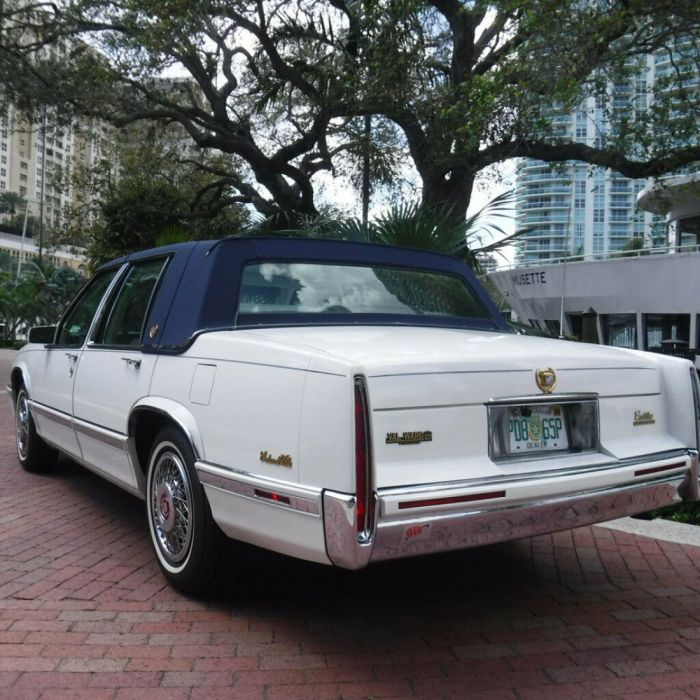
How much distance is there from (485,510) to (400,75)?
12.3m

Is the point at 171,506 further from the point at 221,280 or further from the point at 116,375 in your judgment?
the point at 221,280

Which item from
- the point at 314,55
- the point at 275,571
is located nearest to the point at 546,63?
the point at 314,55

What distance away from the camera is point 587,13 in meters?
10.2

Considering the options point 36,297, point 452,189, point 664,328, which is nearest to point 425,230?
point 452,189

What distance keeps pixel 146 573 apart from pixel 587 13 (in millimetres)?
9537

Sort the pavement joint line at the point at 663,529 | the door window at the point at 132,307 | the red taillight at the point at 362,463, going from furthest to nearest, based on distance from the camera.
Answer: the pavement joint line at the point at 663,529, the door window at the point at 132,307, the red taillight at the point at 362,463

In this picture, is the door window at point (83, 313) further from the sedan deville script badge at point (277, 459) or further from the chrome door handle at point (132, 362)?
the sedan deville script badge at point (277, 459)

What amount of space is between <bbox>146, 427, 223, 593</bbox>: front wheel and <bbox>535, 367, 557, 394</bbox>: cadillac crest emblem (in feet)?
4.99

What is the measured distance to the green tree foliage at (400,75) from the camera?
10492 millimetres

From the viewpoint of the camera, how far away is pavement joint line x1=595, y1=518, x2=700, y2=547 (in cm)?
455

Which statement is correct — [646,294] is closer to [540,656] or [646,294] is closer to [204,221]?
[204,221]

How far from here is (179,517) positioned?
356 cm

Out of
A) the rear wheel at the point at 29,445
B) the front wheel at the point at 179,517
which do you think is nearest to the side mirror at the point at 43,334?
the rear wheel at the point at 29,445

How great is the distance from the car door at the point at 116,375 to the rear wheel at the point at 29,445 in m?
1.62
